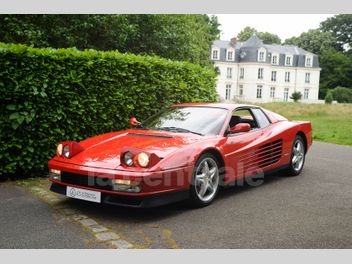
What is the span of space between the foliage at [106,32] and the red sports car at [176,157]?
6.63 m

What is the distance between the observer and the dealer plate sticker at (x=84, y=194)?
4710 mm

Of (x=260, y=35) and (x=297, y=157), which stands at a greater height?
(x=260, y=35)

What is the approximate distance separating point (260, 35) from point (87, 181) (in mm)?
84975

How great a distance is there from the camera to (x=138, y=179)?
4496mm

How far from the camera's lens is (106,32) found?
12977 millimetres

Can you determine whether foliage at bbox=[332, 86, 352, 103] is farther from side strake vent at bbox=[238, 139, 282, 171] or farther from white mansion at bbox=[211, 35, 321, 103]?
side strake vent at bbox=[238, 139, 282, 171]

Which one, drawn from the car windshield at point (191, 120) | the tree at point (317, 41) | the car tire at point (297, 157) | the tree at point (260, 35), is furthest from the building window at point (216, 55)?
the car windshield at point (191, 120)

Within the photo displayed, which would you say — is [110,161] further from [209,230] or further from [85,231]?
[209,230]

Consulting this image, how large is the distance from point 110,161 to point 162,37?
10.1 m

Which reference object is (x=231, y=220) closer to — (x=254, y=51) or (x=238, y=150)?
(x=238, y=150)

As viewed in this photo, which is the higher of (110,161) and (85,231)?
(110,161)

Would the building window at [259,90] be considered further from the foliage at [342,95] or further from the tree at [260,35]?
the tree at [260,35]

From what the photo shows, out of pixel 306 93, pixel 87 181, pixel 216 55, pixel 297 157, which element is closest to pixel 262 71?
pixel 216 55

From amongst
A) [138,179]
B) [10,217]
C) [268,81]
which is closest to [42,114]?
[10,217]
